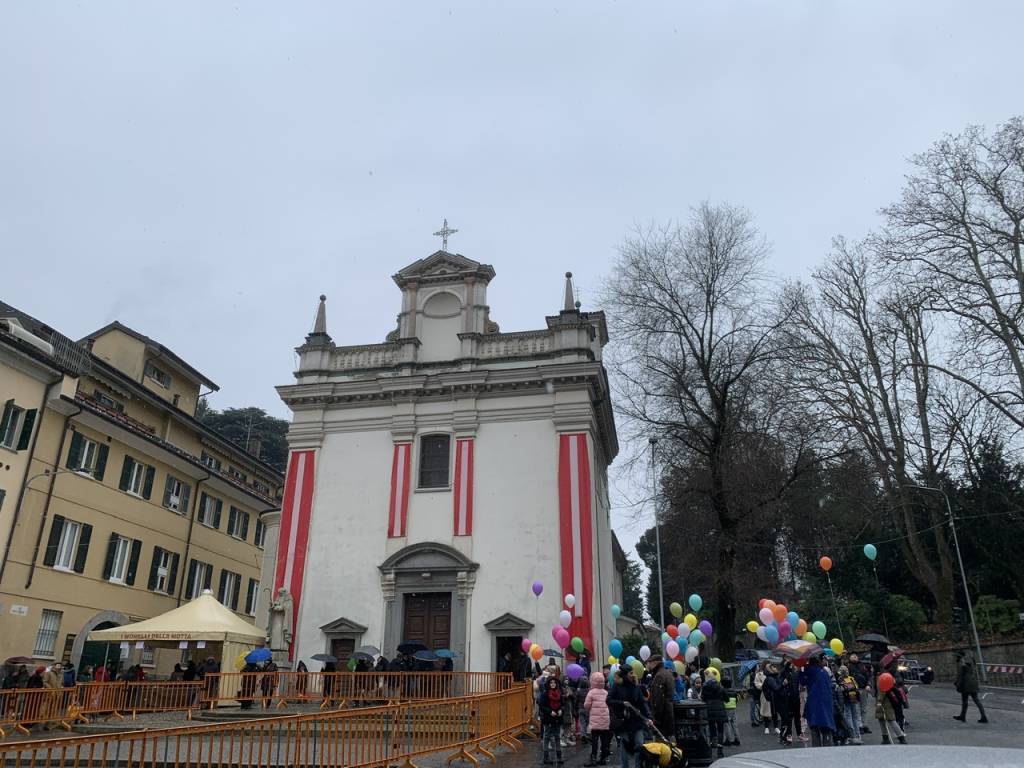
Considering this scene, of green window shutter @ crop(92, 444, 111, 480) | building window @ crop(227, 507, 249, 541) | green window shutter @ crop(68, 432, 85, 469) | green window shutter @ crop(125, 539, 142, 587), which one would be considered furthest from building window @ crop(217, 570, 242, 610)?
green window shutter @ crop(68, 432, 85, 469)

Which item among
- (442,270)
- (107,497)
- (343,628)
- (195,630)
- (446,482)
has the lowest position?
(195,630)

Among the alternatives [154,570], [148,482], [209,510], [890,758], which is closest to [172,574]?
[154,570]

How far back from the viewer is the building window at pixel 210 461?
34.3 m

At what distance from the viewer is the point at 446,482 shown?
82.3ft

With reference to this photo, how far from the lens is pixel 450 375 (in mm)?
25797

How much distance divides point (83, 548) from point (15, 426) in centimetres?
495

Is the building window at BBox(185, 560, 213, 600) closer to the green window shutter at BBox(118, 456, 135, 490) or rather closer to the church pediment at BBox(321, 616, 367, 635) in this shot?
→ the green window shutter at BBox(118, 456, 135, 490)

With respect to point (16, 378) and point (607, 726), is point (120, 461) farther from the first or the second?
point (607, 726)

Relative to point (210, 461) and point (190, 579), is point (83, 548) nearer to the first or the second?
point (190, 579)

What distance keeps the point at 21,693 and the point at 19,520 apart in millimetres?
8083

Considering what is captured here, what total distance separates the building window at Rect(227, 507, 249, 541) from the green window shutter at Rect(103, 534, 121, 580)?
8072mm

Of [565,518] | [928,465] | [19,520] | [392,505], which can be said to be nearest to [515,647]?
[565,518]

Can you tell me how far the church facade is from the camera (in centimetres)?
2316

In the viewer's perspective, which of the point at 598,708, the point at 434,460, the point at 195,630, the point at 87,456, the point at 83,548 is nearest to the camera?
the point at 598,708
